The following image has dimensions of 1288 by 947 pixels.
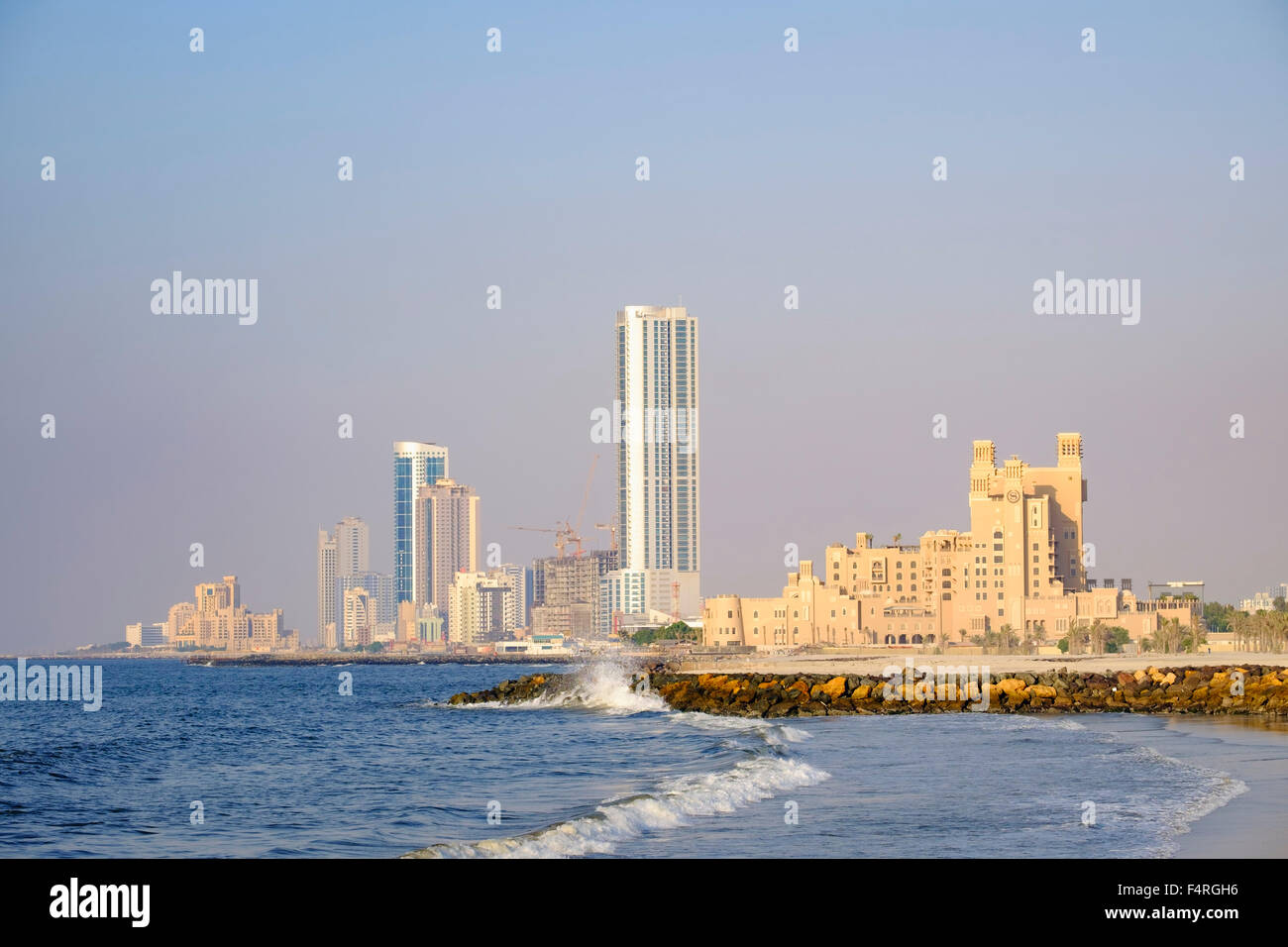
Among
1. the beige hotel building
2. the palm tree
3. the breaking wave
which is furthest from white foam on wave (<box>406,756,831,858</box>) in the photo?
the beige hotel building

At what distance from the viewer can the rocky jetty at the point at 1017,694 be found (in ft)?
193

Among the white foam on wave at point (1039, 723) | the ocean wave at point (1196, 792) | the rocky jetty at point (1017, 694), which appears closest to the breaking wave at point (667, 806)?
the white foam on wave at point (1039, 723)

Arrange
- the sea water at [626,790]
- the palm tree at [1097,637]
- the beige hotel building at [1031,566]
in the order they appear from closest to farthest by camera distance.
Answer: the sea water at [626,790], the palm tree at [1097,637], the beige hotel building at [1031,566]

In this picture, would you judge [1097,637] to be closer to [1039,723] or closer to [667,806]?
[1039,723]

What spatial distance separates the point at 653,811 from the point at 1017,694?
40.8 m

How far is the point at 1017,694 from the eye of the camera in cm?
6331

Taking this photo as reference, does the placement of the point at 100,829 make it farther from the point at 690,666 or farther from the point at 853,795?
the point at 690,666

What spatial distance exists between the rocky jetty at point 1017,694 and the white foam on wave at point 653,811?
27.7 meters

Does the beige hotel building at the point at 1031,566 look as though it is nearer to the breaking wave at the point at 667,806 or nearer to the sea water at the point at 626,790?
the sea water at the point at 626,790

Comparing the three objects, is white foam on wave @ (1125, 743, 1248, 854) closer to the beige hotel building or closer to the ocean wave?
the ocean wave

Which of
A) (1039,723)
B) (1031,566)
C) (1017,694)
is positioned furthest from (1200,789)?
(1031,566)
